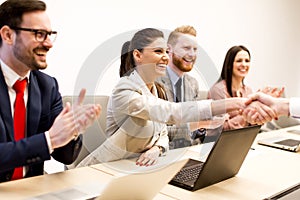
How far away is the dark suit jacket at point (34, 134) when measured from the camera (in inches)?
49.0

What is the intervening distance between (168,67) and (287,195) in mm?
748

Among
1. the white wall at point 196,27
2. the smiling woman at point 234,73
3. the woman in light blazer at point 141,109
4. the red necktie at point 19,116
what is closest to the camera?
the red necktie at point 19,116

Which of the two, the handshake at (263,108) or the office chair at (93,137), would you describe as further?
the handshake at (263,108)

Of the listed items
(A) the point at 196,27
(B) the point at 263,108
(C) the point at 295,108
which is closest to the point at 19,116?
(B) the point at 263,108

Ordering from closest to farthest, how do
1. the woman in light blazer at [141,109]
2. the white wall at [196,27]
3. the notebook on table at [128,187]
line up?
the notebook on table at [128,187]
the woman in light blazer at [141,109]
the white wall at [196,27]

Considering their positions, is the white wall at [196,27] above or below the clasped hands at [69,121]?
above

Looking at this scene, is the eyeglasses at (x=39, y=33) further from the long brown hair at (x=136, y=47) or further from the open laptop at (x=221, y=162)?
the open laptop at (x=221, y=162)

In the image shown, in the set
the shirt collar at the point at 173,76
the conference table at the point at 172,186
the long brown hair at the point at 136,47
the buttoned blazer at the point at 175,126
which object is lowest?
the conference table at the point at 172,186

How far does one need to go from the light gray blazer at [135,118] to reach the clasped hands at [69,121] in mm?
264

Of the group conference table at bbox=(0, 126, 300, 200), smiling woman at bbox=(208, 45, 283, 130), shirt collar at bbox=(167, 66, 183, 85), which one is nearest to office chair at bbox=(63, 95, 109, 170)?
conference table at bbox=(0, 126, 300, 200)

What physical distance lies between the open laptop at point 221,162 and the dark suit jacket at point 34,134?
0.49 m

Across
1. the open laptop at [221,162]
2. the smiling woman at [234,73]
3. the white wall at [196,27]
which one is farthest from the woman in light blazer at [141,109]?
the smiling woman at [234,73]

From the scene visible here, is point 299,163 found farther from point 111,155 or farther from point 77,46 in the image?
point 77,46

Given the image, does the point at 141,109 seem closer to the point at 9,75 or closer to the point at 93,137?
the point at 93,137
